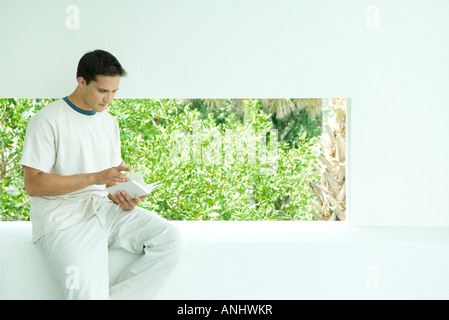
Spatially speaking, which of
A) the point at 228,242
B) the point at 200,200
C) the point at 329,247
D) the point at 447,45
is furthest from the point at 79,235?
the point at 200,200

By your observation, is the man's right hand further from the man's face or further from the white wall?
the white wall

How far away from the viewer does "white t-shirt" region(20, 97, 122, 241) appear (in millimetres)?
2562

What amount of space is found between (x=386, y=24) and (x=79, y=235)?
6.77 ft

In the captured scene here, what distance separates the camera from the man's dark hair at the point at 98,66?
103 inches

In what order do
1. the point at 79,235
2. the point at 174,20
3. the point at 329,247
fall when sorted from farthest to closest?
the point at 174,20 → the point at 329,247 → the point at 79,235

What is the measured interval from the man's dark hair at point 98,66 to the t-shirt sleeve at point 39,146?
0.30m

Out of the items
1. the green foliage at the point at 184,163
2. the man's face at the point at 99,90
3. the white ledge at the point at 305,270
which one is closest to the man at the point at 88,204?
the man's face at the point at 99,90

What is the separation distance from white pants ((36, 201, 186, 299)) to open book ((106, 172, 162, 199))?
114 millimetres

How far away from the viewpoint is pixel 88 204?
2.69 m

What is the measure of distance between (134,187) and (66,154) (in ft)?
1.22

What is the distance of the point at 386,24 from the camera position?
10.4 ft

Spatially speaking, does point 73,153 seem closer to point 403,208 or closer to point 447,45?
point 403,208

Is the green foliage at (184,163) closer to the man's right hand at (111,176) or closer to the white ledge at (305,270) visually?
the white ledge at (305,270)
